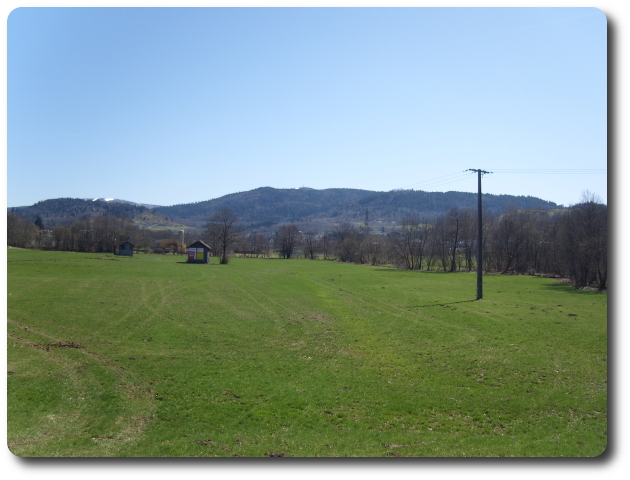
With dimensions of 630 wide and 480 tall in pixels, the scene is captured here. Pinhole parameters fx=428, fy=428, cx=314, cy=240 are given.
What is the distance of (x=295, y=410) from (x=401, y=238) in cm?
8470

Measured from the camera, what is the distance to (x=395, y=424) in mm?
10938

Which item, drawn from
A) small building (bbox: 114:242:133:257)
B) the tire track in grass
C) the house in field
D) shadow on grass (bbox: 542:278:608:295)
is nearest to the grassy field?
the tire track in grass

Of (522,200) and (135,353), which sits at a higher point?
(522,200)

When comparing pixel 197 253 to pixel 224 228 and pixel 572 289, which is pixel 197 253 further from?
pixel 572 289

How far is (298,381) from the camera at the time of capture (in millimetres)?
14227

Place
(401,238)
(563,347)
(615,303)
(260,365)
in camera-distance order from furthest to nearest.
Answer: (401,238) → (563,347) → (260,365) → (615,303)

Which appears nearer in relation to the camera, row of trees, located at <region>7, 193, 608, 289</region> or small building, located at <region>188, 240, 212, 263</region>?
row of trees, located at <region>7, 193, 608, 289</region>

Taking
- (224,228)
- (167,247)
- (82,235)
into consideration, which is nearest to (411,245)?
(224,228)

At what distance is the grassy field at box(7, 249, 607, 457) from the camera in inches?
378

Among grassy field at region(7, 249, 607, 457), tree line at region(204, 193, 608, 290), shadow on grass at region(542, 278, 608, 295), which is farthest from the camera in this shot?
tree line at region(204, 193, 608, 290)

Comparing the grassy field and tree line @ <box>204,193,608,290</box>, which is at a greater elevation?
tree line @ <box>204,193,608,290</box>

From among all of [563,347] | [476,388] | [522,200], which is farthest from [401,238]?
[476,388]

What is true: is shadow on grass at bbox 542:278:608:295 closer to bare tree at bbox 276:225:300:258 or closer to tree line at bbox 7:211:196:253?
bare tree at bbox 276:225:300:258

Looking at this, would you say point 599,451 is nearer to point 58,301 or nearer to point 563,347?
point 563,347
